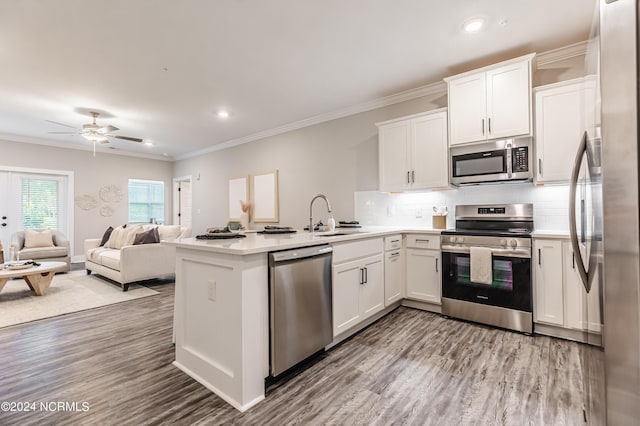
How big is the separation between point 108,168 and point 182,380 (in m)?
7.20

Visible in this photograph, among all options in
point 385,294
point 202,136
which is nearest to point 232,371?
point 385,294

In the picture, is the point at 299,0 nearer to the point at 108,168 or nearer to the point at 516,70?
the point at 516,70

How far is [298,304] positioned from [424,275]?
1.90m

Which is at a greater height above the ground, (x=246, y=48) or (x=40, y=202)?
(x=246, y=48)

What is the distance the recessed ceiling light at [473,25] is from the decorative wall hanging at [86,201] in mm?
8162

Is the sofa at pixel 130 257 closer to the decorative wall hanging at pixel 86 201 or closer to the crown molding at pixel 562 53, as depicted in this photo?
the decorative wall hanging at pixel 86 201

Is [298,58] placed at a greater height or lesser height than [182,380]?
greater

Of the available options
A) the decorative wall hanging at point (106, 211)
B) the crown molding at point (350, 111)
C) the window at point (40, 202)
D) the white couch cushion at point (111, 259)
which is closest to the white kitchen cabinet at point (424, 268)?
the crown molding at point (350, 111)

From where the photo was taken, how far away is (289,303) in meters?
2.00

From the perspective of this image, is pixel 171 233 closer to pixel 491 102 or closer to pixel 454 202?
pixel 454 202

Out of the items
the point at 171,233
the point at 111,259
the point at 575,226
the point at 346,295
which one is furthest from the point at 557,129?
the point at 111,259

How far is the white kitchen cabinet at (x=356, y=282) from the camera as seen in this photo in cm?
250

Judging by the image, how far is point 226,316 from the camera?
1838 mm

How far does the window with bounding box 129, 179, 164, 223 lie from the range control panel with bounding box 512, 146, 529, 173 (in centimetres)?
840
